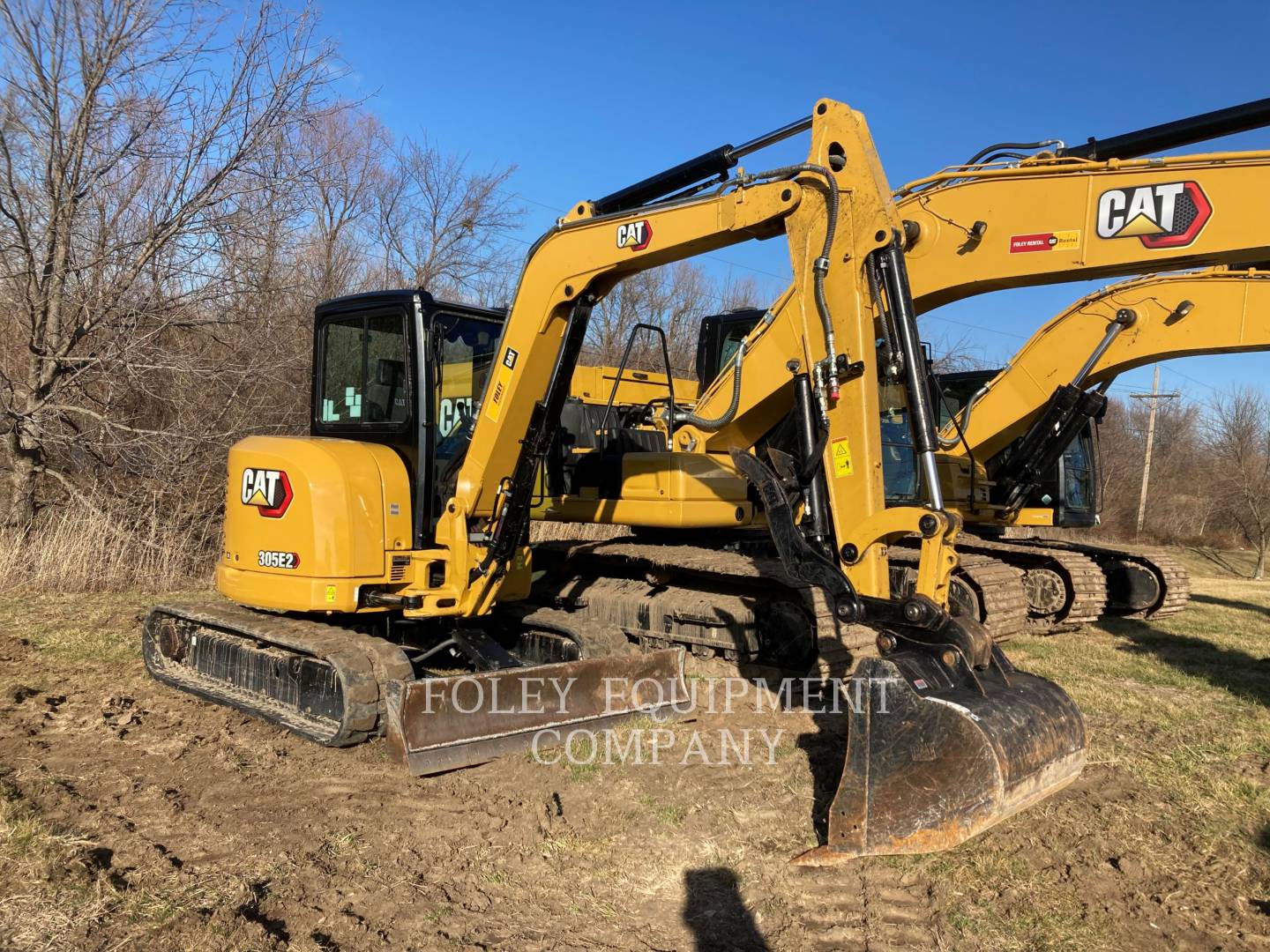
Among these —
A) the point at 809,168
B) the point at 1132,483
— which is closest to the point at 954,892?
the point at 809,168

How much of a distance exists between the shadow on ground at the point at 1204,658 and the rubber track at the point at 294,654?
6188 millimetres

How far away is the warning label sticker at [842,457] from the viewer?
4.53 meters

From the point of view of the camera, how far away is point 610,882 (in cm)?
381

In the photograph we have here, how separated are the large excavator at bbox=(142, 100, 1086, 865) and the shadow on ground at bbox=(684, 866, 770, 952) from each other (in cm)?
40

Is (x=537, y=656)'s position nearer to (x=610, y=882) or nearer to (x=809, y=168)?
(x=610, y=882)

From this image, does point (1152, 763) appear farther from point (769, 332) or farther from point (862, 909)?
point (769, 332)

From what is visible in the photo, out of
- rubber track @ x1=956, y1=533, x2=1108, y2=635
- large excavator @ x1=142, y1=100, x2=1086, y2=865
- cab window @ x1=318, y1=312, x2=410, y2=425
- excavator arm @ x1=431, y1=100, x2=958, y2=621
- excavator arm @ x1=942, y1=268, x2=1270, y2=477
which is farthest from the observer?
rubber track @ x1=956, y1=533, x2=1108, y2=635

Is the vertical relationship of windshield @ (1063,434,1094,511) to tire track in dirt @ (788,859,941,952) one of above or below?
above

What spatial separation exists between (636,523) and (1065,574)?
5.17m

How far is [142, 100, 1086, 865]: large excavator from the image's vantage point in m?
4.01

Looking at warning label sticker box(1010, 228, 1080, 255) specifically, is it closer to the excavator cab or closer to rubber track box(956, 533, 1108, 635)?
the excavator cab

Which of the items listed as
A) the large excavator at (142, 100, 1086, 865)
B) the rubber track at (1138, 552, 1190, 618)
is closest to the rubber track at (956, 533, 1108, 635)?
the rubber track at (1138, 552, 1190, 618)

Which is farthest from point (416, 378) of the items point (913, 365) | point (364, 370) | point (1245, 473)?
point (1245, 473)

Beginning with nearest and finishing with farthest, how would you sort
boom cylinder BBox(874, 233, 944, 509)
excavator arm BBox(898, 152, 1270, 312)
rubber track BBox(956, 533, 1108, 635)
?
boom cylinder BBox(874, 233, 944, 509)
excavator arm BBox(898, 152, 1270, 312)
rubber track BBox(956, 533, 1108, 635)
